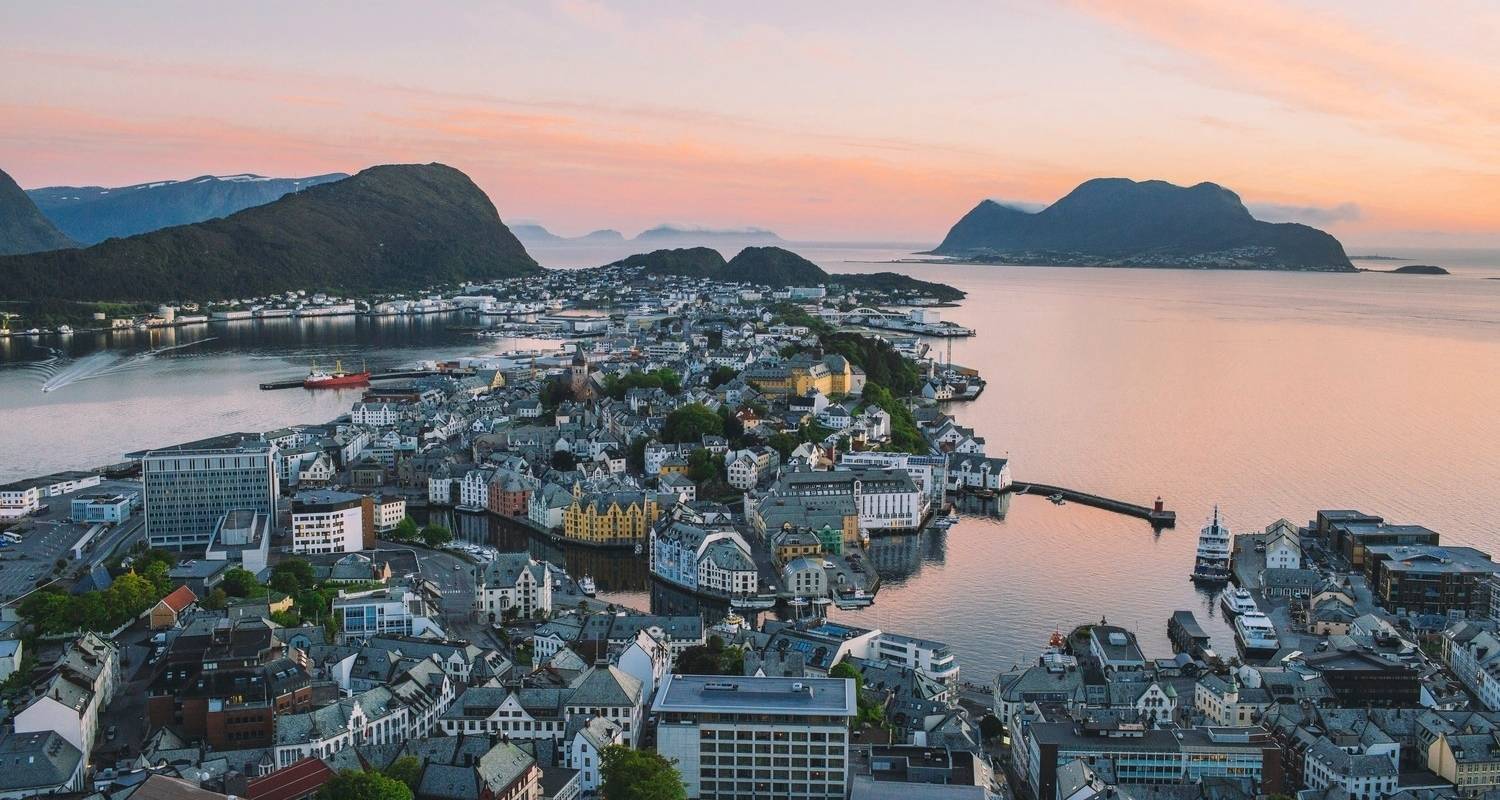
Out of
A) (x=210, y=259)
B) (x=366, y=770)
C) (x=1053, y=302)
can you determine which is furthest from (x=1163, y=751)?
(x=210, y=259)

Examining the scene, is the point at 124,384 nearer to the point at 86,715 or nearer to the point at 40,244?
the point at 86,715

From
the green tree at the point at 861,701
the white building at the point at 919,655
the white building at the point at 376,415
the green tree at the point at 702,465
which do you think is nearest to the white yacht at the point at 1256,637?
the white building at the point at 919,655

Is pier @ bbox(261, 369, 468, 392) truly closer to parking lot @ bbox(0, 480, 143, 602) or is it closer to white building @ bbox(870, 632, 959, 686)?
parking lot @ bbox(0, 480, 143, 602)

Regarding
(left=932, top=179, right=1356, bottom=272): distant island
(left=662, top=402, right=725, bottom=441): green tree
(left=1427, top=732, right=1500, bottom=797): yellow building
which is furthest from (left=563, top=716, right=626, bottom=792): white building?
(left=932, top=179, right=1356, bottom=272): distant island

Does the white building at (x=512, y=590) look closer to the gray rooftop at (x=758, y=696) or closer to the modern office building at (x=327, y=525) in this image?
the modern office building at (x=327, y=525)

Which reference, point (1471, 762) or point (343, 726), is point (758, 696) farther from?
point (1471, 762)

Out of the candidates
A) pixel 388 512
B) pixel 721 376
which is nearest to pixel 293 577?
pixel 388 512
